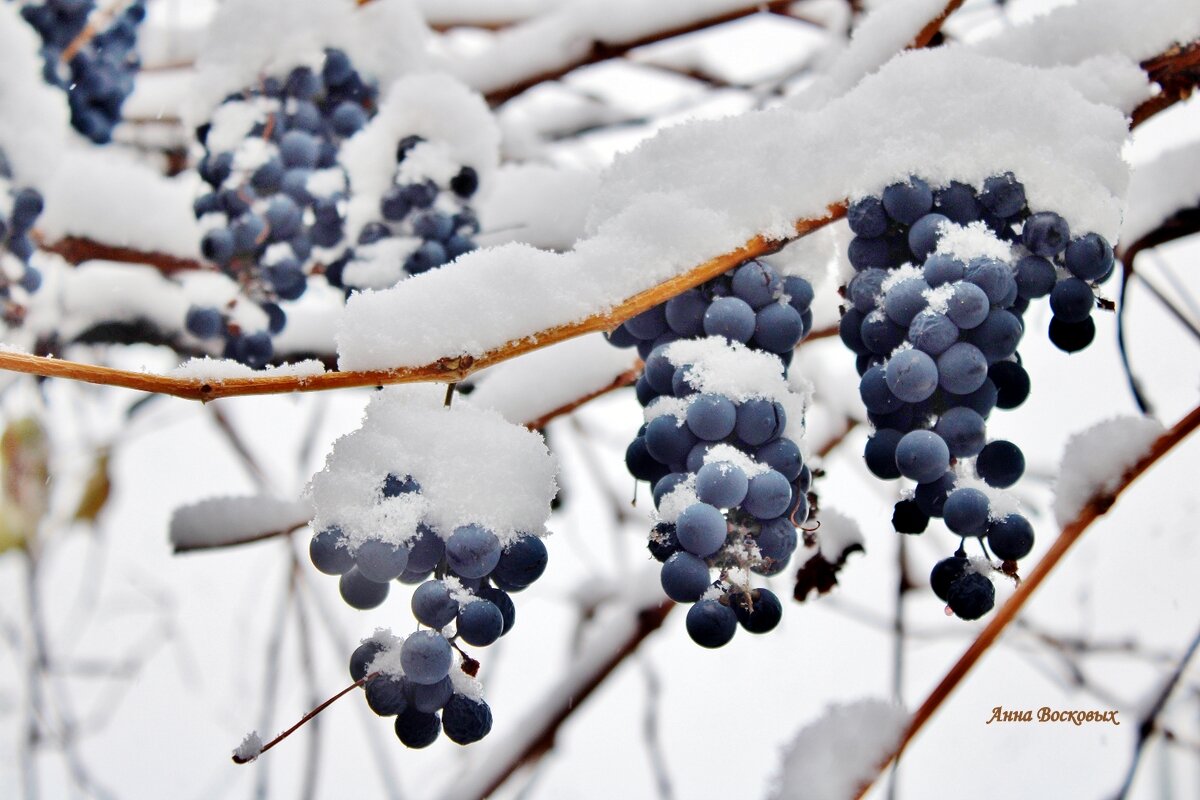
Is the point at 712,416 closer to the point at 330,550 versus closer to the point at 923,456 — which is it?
the point at 923,456

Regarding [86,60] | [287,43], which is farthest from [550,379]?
[86,60]

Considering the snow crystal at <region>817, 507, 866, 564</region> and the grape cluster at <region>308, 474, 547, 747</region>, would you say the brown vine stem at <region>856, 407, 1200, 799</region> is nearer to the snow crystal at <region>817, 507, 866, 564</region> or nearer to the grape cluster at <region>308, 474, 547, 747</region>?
the snow crystal at <region>817, 507, 866, 564</region>

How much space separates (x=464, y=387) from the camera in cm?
135

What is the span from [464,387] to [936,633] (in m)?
1.01

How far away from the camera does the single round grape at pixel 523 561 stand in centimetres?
58

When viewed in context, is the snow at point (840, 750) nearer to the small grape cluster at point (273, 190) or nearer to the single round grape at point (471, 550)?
the single round grape at point (471, 550)

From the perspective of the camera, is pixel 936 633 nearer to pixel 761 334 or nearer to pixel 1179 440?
pixel 1179 440

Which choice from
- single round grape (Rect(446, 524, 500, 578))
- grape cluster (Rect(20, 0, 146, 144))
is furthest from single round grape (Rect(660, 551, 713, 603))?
grape cluster (Rect(20, 0, 146, 144))

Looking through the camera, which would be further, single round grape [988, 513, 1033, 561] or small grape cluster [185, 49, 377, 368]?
small grape cluster [185, 49, 377, 368]

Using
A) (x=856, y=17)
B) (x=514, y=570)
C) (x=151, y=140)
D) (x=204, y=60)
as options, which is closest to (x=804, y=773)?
(x=514, y=570)

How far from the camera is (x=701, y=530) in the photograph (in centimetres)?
52

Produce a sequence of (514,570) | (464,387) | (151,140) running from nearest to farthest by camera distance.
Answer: (514,570) → (464,387) → (151,140)

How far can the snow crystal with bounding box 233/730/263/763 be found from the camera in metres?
0.53

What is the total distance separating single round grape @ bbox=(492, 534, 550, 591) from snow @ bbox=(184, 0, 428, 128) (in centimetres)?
78
